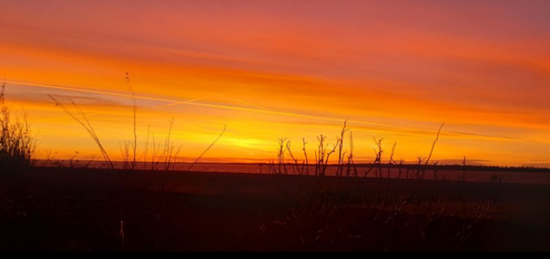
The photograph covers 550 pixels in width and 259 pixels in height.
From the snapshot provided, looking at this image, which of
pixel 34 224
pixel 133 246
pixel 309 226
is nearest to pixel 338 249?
pixel 309 226

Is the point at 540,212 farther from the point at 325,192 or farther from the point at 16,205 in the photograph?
the point at 16,205

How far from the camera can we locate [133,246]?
9289 millimetres

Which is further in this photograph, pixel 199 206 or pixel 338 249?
pixel 199 206

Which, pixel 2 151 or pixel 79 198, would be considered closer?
pixel 79 198

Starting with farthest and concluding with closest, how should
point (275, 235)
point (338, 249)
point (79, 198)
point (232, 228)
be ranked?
1. point (79, 198)
2. point (232, 228)
3. point (275, 235)
4. point (338, 249)

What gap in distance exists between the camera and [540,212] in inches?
630

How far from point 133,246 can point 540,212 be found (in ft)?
37.2

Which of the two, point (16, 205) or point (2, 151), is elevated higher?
point (2, 151)

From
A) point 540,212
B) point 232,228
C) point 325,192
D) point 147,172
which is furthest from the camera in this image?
point 540,212

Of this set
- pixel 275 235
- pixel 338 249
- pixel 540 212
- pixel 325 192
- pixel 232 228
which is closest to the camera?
pixel 338 249

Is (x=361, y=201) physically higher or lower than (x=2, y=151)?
lower

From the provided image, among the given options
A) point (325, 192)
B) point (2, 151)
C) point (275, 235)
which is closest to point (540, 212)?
point (325, 192)

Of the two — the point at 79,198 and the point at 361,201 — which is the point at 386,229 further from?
the point at 361,201

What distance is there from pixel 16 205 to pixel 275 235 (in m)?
4.70
